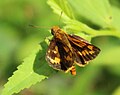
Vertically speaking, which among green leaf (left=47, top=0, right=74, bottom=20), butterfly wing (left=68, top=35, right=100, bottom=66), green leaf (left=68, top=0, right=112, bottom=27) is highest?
green leaf (left=47, top=0, right=74, bottom=20)

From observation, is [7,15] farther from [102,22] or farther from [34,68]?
[34,68]

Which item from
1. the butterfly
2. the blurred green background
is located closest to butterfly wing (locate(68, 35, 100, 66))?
the butterfly

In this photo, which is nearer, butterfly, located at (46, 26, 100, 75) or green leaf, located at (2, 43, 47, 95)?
green leaf, located at (2, 43, 47, 95)

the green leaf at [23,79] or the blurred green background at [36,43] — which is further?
the blurred green background at [36,43]

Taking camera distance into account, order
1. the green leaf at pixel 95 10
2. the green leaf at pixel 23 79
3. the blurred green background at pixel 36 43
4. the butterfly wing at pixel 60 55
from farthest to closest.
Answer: the blurred green background at pixel 36 43 < the green leaf at pixel 95 10 < the butterfly wing at pixel 60 55 < the green leaf at pixel 23 79

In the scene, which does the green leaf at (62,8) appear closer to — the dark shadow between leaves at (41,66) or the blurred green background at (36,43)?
the dark shadow between leaves at (41,66)

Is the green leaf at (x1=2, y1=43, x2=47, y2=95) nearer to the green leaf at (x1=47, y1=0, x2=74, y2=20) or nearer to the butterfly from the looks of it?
the butterfly

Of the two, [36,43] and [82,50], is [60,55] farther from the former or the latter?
[36,43]

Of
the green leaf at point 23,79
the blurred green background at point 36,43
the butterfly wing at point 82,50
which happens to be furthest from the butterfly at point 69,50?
the blurred green background at point 36,43
